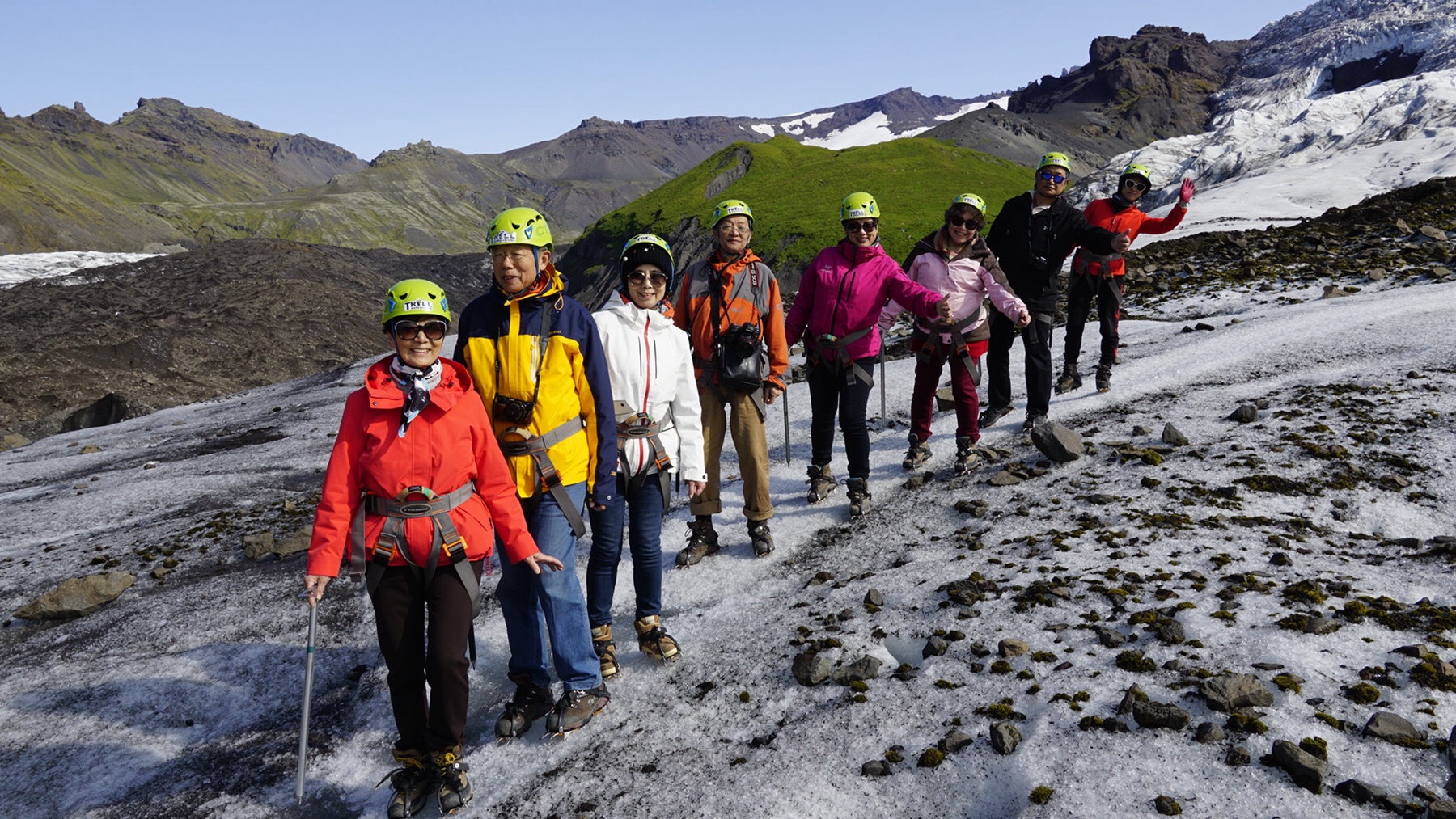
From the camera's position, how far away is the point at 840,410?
830 cm

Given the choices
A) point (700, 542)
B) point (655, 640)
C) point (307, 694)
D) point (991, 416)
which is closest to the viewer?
point (307, 694)

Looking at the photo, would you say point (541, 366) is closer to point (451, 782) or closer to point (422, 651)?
point (422, 651)

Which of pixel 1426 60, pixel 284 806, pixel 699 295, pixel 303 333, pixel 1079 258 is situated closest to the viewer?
pixel 284 806

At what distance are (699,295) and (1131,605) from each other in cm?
452

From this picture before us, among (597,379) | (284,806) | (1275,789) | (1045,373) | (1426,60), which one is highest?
(1426,60)

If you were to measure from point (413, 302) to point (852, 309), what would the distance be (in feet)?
15.5

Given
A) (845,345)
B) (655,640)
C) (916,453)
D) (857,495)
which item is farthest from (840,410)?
(655,640)

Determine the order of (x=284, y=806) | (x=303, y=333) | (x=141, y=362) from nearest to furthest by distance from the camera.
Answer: (x=284, y=806) < (x=141, y=362) < (x=303, y=333)

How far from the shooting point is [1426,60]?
157 meters

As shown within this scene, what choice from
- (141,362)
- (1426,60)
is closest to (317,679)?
(141,362)

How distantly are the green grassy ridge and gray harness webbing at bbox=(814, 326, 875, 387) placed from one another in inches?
2112

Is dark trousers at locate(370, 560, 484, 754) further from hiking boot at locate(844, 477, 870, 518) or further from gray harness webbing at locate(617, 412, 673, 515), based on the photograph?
hiking boot at locate(844, 477, 870, 518)

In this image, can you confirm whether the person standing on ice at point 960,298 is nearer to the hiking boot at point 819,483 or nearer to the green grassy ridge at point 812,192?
the hiking boot at point 819,483

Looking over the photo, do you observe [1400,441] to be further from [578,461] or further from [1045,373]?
[578,461]
